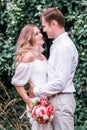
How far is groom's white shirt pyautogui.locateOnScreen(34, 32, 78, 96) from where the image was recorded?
4039 mm

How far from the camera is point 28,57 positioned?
14.5 feet

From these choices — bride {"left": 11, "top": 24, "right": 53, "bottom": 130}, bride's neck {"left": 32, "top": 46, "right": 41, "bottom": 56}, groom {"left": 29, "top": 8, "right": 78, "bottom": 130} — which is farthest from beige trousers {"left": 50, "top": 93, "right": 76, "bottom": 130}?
bride's neck {"left": 32, "top": 46, "right": 41, "bottom": 56}

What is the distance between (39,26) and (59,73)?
278 cm

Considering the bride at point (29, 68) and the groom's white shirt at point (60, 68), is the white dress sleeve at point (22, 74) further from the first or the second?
the groom's white shirt at point (60, 68)

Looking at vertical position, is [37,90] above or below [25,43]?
below

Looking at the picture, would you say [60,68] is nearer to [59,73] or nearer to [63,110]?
[59,73]

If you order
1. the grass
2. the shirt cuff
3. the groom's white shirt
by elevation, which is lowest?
the grass

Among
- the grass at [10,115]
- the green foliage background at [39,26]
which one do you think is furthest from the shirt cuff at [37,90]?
the green foliage background at [39,26]

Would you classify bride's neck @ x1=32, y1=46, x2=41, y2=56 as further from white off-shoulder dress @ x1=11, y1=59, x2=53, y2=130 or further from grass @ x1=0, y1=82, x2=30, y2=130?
grass @ x1=0, y1=82, x2=30, y2=130

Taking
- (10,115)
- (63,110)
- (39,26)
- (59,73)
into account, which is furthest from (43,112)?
(39,26)

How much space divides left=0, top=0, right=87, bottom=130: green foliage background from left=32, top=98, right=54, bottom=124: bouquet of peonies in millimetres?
1971

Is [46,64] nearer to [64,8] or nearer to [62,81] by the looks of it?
[62,81]

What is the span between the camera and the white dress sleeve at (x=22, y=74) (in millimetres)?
4410

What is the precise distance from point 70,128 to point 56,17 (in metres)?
1.03
